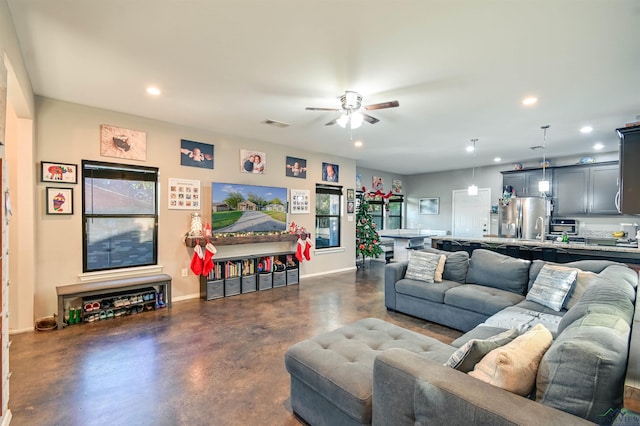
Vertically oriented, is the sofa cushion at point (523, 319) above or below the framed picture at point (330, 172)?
below

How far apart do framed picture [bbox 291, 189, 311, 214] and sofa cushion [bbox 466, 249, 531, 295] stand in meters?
3.36

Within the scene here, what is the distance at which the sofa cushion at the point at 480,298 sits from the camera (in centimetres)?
307

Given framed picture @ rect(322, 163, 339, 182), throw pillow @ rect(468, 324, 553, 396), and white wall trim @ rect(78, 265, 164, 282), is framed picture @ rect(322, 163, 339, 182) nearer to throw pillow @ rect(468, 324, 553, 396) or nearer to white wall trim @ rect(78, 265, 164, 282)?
white wall trim @ rect(78, 265, 164, 282)

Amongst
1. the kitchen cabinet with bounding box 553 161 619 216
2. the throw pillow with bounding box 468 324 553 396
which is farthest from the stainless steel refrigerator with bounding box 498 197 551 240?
the throw pillow with bounding box 468 324 553 396

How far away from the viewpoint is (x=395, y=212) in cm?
977

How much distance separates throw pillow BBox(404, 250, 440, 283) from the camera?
3.84 meters

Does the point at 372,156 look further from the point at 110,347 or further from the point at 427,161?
the point at 110,347

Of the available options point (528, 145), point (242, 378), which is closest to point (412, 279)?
point (242, 378)

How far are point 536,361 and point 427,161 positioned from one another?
6.87 m

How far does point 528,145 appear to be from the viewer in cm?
573

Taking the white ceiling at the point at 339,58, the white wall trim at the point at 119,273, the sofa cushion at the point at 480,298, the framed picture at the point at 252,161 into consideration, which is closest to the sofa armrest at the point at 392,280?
the sofa cushion at the point at 480,298

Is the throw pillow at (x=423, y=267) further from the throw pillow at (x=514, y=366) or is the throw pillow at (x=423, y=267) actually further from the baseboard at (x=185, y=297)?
the baseboard at (x=185, y=297)

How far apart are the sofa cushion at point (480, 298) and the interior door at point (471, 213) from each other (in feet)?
17.6

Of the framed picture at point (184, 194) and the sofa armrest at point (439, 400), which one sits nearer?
the sofa armrest at point (439, 400)
